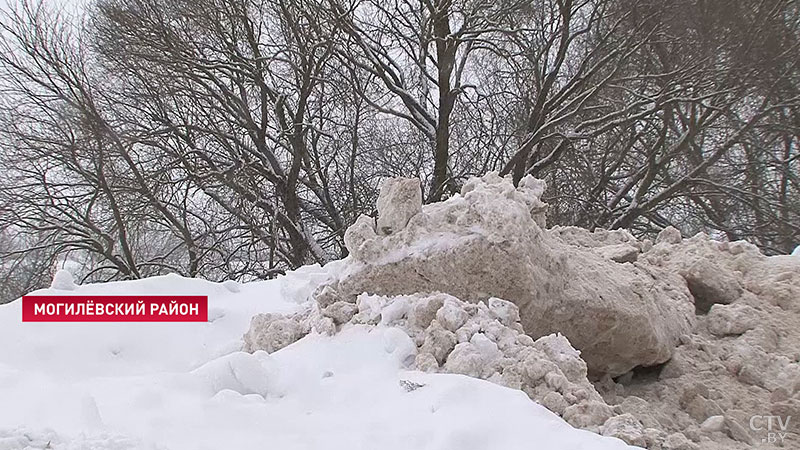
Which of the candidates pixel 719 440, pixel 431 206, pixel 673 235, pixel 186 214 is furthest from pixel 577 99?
pixel 719 440

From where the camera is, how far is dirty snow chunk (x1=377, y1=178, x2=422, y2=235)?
12.4ft

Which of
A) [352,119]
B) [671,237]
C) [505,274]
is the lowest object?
[505,274]

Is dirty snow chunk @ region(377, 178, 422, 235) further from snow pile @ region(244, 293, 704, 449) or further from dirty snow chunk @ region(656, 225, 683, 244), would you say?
dirty snow chunk @ region(656, 225, 683, 244)

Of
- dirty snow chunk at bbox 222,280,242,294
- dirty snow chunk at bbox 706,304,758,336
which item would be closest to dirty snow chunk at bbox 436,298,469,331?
dirty snow chunk at bbox 706,304,758,336

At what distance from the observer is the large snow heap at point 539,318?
9.93ft

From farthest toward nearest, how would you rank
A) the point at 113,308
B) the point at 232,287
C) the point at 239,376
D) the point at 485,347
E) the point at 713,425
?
1. the point at 232,287
2. the point at 113,308
3. the point at 713,425
4. the point at 485,347
5. the point at 239,376

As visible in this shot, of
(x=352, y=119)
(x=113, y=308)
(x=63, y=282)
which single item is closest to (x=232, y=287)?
(x=113, y=308)

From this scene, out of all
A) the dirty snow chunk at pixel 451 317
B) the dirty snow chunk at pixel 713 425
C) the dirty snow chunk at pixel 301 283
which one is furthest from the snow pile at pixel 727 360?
the dirty snow chunk at pixel 301 283

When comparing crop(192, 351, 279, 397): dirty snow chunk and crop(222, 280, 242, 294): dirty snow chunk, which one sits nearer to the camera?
crop(192, 351, 279, 397): dirty snow chunk

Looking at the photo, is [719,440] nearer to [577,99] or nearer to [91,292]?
[91,292]

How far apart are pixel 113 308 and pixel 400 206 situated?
1893 mm

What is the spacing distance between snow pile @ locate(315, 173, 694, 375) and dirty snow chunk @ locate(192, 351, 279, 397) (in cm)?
88

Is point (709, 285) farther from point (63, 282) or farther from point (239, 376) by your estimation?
point (63, 282)

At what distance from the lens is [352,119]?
12.6 m
